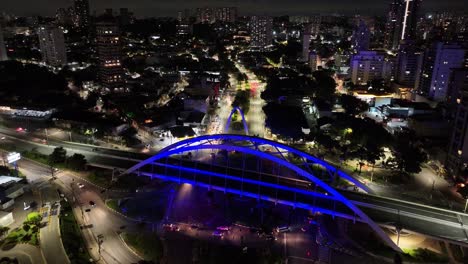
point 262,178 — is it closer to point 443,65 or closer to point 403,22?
point 443,65

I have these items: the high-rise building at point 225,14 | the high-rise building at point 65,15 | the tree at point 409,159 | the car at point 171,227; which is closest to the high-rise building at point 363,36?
the tree at point 409,159

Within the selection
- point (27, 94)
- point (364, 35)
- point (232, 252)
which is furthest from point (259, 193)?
point (364, 35)

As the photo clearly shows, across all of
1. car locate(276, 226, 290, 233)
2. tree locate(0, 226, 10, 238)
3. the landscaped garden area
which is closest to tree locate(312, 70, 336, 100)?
car locate(276, 226, 290, 233)

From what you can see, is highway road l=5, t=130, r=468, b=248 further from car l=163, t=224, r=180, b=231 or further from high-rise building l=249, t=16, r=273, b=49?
high-rise building l=249, t=16, r=273, b=49

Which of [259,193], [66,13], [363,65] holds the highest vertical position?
[66,13]

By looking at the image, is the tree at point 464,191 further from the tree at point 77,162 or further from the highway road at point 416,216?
the tree at point 77,162

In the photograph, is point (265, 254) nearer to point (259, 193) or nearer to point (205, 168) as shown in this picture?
point (259, 193)

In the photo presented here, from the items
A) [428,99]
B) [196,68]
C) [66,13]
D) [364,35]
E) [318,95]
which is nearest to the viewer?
[428,99]
